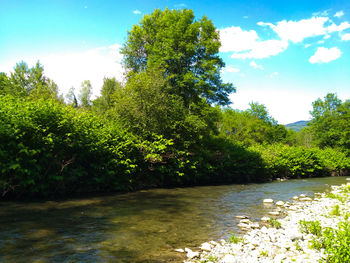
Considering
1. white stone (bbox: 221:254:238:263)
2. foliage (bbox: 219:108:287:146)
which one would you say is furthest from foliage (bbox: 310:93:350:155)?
white stone (bbox: 221:254:238:263)

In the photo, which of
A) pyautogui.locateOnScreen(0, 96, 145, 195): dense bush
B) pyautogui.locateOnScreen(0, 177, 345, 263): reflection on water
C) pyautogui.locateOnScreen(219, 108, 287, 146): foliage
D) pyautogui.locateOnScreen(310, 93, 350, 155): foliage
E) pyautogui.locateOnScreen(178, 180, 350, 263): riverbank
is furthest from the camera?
pyautogui.locateOnScreen(219, 108, 287, 146): foliage

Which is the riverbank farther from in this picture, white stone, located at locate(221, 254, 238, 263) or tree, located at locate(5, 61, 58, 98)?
tree, located at locate(5, 61, 58, 98)

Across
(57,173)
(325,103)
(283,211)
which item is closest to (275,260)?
(283,211)

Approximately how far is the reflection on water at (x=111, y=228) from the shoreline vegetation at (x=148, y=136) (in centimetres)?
216

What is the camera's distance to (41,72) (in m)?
59.0

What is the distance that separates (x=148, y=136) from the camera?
2161 centimetres

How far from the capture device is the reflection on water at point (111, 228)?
261 inches

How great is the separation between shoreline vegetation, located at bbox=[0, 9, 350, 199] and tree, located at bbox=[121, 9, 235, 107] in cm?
11

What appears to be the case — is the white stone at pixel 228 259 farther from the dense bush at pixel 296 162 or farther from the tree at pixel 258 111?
the tree at pixel 258 111

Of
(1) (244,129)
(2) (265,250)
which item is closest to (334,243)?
(2) (265,250)

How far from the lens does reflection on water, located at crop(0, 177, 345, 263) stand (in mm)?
6629

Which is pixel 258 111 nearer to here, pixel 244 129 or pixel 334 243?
pixel 244 129

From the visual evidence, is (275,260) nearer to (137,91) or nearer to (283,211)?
(283,211)

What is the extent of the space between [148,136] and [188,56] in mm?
12253
